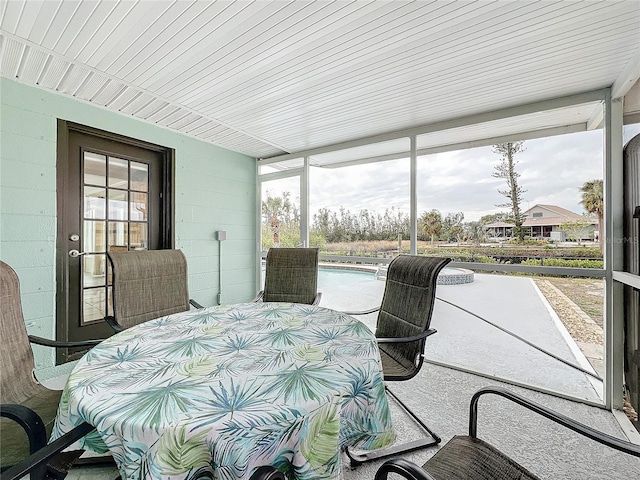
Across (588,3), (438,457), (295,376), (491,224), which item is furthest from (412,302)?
(588,3)

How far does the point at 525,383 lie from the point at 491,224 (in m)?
1.50

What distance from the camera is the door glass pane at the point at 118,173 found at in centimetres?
320

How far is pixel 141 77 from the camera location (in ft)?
7.72

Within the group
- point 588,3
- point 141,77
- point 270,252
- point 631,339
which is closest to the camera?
point 588,3

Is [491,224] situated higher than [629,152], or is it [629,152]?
[629,152]

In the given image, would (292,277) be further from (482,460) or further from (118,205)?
(482,460)

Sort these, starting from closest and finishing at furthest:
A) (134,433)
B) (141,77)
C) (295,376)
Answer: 1. (134,433)
2. (295,376)
3. (141,77)

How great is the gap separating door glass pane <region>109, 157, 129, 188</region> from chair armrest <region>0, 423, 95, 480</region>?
3015mm

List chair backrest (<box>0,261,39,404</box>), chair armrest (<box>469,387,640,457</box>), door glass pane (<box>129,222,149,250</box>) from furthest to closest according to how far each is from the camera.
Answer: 1. door glass pane (<box>129,222,149,250</box>)
2. chair backrest (<box>0,261,39,404</box>)
3. chair armrest (<box>469,387,640,457</box>)

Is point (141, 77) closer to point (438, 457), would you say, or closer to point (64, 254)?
point (64, 254)

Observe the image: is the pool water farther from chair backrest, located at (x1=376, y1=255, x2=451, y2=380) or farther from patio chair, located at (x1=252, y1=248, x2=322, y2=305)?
chair backrest, located at (x1=376, y1=255, x2=451, y2=380)

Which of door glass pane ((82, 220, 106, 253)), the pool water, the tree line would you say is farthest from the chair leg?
door glass pane ((82, 220, 106, 253))

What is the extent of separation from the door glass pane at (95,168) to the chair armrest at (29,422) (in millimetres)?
2597

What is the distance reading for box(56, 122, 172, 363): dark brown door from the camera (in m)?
2.78
